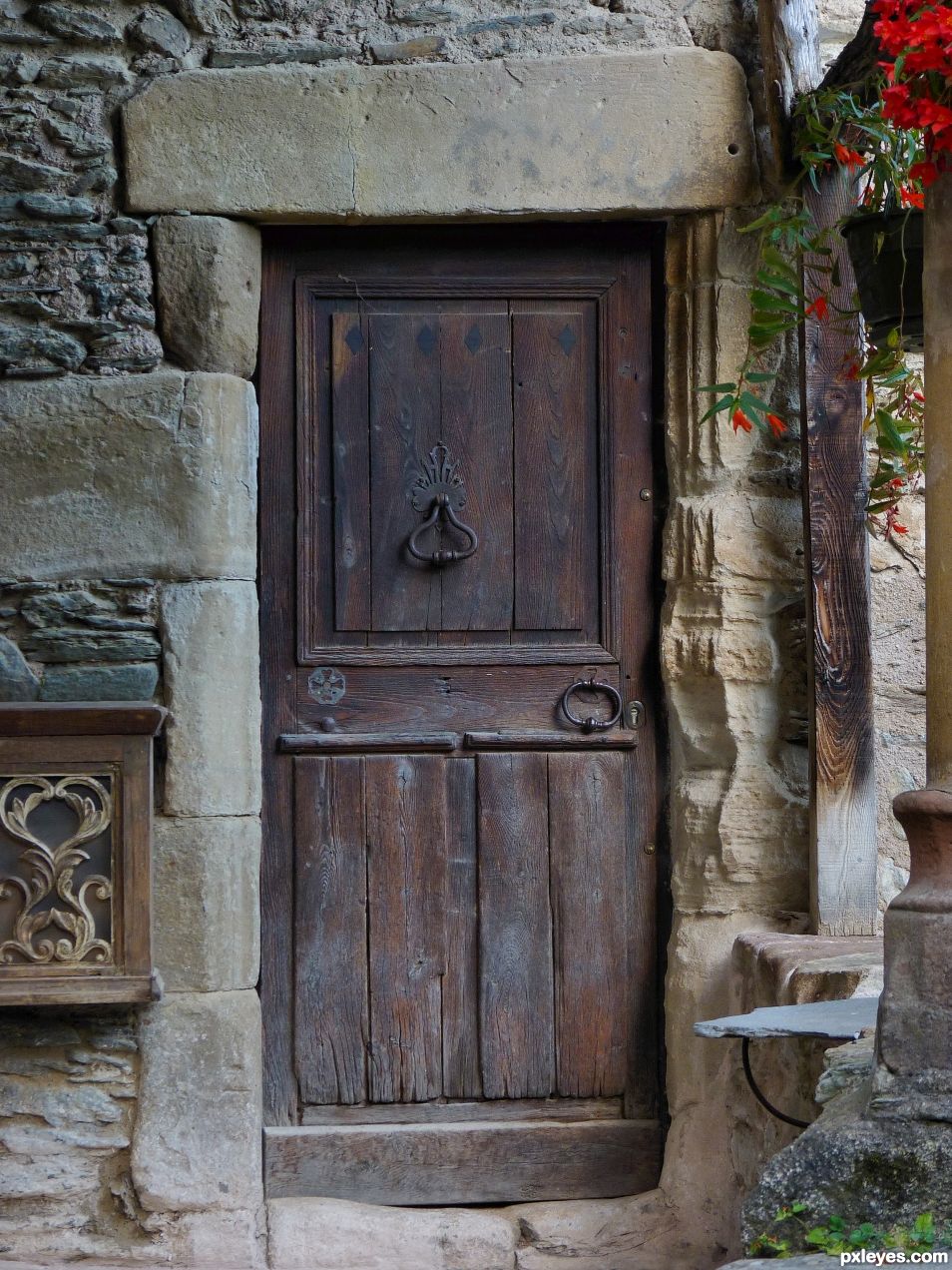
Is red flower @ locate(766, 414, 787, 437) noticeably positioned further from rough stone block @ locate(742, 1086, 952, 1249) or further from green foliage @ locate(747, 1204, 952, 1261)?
green foliage @ locate(747, 1204, 952, 1261)

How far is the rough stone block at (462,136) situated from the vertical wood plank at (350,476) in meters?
0.33

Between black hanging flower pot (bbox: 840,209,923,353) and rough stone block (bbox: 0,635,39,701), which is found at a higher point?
black hanging flower pot (bbox: 840,209,923,353)

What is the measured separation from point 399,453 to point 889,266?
1.16 metres

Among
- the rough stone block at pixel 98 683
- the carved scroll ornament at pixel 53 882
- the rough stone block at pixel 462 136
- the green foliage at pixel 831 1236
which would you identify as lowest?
the green foliage at pixel 831 1236

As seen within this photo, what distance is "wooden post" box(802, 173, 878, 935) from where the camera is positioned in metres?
2.94

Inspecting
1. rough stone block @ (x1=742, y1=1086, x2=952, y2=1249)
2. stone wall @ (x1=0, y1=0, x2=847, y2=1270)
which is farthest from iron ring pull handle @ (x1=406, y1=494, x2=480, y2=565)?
rough stone block @ (x1=742, y1=1086, x2=952, y2=1249)

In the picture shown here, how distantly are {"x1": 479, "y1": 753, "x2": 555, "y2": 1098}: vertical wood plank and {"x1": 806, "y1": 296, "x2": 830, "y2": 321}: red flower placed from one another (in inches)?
45.8

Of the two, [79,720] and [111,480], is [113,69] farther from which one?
[79,720]

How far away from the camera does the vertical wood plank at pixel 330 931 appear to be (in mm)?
3143

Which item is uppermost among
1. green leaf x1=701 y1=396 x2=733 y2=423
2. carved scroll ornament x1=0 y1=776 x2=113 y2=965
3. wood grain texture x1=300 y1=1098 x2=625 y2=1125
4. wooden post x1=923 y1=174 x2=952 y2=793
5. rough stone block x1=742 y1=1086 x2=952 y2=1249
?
green leaf x1=701 y1=396 x2=733 y2=423

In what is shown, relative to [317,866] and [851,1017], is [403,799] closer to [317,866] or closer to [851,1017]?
[317,866]

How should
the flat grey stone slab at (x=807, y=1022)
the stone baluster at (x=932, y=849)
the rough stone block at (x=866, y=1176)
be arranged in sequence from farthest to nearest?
the flat grey stone slab at (x=807, y=1022)
the stone baluster at (x=932, y=849)
the rough stone block at (x=866, y=1176)

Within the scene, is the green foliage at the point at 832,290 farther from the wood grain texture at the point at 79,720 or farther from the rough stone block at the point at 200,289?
the wood grain texture at the point at 79,720

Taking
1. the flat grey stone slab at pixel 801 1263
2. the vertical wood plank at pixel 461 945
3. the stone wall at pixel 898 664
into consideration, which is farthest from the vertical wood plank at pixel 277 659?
the flat grey stone slab at pixel 801 1263
